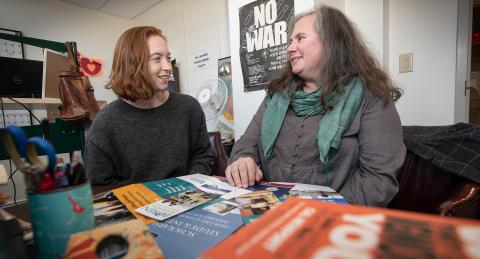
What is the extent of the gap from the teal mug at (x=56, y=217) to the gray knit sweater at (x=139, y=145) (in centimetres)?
72

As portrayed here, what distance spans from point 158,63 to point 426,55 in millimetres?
1790

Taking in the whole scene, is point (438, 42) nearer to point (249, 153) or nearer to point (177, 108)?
point (249, 153)

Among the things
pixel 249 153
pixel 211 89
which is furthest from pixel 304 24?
pixel 211 89

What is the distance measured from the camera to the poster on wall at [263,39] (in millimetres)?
1979

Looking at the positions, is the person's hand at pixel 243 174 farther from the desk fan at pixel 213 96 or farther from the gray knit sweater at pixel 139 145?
the desk fan at pixel 213 96

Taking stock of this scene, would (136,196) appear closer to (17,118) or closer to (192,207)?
(192,207)

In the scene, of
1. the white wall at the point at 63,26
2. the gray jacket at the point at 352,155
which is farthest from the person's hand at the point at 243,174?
the white wall at the point at 63,26

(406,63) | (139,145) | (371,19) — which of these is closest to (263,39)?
(371,19)

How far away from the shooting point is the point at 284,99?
1090 mm

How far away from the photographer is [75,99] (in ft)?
5.66

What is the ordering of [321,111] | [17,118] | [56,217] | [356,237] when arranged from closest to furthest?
[356,237], [56,217], [321,111], [17,118]

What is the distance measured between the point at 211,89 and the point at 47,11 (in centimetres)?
239

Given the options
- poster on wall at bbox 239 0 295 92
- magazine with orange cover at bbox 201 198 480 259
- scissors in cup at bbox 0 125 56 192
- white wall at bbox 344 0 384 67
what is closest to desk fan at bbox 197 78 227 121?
poster on wall at bbox 239 0 295 92

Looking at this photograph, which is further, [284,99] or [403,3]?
[403,3]
